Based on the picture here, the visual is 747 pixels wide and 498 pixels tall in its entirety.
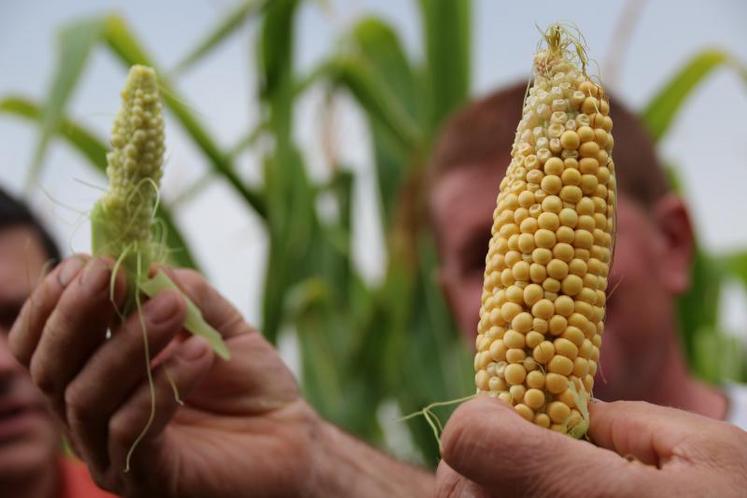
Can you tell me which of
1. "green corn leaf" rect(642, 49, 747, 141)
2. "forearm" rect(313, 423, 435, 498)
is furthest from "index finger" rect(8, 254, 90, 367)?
"green corn leaf" rect(642, 49, 747, 141)

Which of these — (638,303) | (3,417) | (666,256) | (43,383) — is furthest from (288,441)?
(666,256)

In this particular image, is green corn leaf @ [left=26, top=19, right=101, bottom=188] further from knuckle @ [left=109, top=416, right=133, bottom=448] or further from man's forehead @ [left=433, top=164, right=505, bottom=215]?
man's forehead @ [left=433, top=164, right=505, bottom=215]

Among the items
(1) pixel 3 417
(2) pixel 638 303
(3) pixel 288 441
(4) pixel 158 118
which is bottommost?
(2) pixel 638 303

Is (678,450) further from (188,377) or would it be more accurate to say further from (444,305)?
(444,305)

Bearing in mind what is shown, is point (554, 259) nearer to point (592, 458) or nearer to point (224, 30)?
point (592, 458)

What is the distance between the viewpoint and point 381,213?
5.28 ft

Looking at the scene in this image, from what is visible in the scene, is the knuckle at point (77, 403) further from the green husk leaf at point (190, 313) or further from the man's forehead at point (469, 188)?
the man's forehead at point (469, 188)

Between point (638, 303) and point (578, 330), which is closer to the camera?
point (578, 330)

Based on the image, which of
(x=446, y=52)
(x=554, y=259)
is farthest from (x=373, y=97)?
(x=554, y=259)

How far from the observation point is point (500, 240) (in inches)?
17.8

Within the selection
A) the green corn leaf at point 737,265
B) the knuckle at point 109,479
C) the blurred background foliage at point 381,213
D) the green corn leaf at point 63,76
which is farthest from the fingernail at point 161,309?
the green corn leaf at point 737,265

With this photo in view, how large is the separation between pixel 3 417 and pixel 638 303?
35.2 inches

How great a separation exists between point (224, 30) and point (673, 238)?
775mm

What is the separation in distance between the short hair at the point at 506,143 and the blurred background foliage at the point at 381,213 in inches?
4.6
